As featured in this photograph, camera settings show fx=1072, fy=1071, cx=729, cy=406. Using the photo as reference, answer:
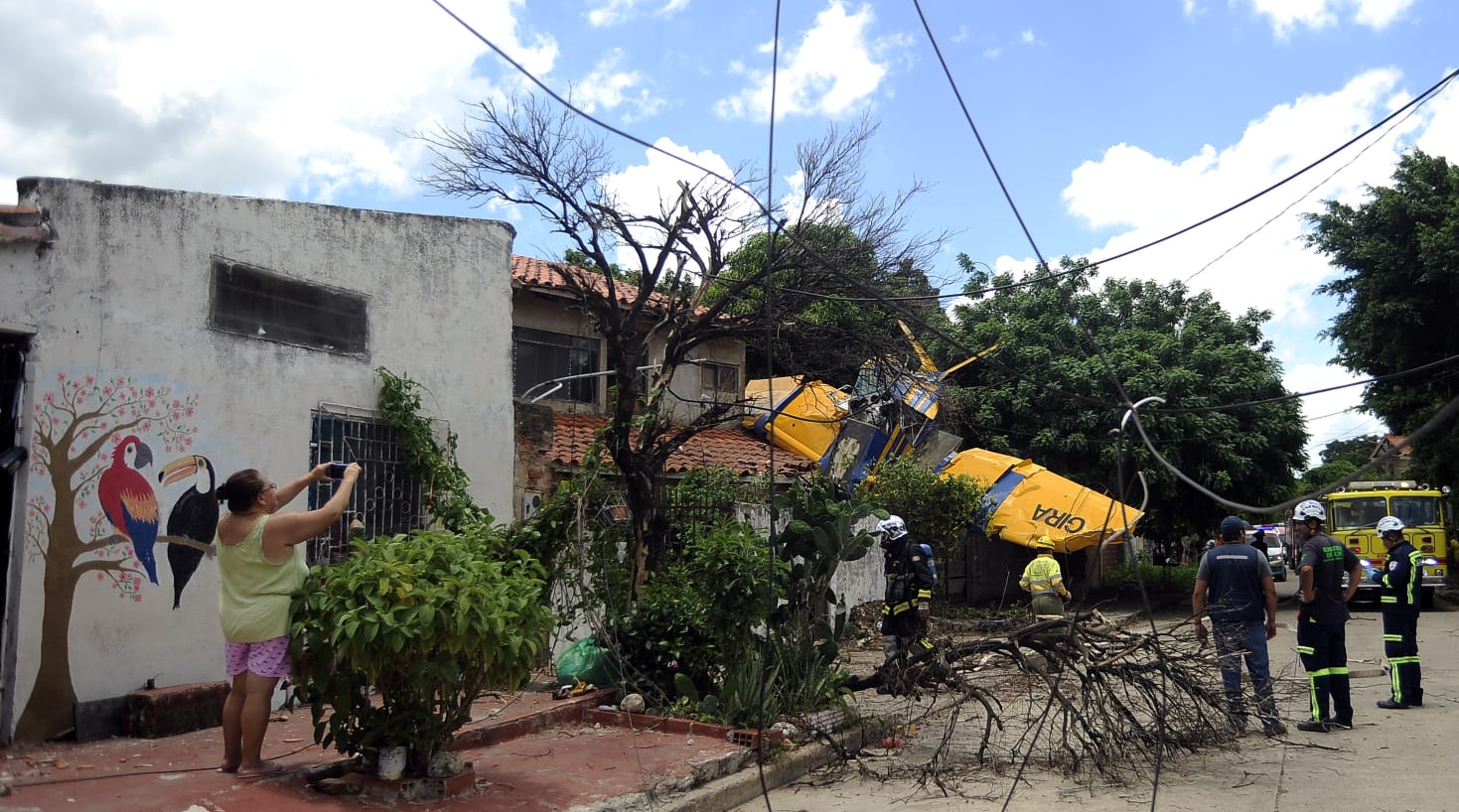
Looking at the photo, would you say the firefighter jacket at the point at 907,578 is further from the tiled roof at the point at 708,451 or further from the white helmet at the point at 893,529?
the tiled roof at the point at 708,451

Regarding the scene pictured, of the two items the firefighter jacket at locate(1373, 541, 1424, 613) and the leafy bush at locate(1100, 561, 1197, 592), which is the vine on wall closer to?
the firefighter jacket at locate(1373, 541, 1424, 613)

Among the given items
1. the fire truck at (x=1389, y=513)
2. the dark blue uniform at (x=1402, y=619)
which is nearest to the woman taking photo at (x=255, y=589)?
the dark blue uniform at (x=1402, y=619)

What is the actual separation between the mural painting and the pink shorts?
72.8 inches

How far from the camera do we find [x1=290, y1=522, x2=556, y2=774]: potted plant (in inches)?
202

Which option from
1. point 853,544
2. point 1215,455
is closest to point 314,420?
point 853,544

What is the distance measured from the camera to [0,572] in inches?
250

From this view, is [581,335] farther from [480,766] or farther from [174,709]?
[480,766]

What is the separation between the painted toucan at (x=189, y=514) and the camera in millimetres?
7215

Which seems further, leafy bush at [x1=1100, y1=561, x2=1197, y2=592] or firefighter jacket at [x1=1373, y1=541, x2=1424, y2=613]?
leafy bush at [x1=1100, y1=561, x2=1197, y2=592]

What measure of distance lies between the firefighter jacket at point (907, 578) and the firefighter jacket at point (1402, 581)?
12.5ft

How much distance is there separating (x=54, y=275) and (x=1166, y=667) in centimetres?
753

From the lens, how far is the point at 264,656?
17.6 ft

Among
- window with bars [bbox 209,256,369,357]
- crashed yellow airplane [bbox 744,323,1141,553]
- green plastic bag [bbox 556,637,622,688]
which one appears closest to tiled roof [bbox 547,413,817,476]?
crashed yellow airplane [bbox 744,323,1141,553]

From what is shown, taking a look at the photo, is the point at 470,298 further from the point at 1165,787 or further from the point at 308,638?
the point at 1165,787
